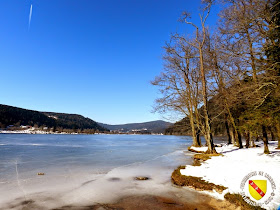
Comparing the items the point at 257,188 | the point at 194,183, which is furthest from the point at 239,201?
the point at 194,183

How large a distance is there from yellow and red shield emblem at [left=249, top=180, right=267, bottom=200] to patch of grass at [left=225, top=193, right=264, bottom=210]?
416mm

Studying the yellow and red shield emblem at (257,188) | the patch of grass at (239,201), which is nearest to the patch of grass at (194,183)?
the patch of grass at (239,201)

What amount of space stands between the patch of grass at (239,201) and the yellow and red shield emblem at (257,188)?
0.42m

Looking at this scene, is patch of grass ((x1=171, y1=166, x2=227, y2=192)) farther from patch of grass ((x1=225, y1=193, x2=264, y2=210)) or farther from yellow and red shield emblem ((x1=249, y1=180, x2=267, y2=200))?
yellow and red shield emblem ((x1=249, y1=180, x2=267, y2=200))

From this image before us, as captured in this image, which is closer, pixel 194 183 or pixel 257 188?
pixel 257 188

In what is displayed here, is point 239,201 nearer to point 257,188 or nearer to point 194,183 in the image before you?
point 257,188

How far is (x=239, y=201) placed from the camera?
13.8ft

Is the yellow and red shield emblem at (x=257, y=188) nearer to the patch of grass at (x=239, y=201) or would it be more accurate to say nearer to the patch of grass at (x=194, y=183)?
the patch of grass at (x=239, y=201)

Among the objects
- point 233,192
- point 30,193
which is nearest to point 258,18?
point 233,192

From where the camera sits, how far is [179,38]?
14953 millimetres

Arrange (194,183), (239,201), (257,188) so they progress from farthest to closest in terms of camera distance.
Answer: (194,183)
(257,188)
(239,201)

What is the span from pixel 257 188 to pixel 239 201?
94 centimetres

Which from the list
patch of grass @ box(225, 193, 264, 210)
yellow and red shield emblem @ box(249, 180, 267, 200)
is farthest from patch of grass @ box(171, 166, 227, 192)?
yellow and red shield emblem @ box(249, 180, 267, 200)

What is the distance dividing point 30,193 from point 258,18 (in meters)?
11.2
